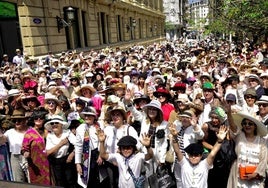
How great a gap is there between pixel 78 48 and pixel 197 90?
43.5ft

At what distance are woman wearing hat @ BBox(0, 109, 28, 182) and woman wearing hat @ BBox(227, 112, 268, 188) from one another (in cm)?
301

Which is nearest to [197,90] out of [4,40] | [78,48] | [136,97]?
[136,97]

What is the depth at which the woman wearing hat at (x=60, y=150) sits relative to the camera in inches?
181

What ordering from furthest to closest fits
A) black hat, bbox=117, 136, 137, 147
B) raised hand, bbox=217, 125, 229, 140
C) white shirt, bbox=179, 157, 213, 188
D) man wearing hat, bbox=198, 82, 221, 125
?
man wearing hat, bbox=198, 82, 221, 125 → black hat, bbox=117, 136, 137, 147 → white shirt, bbox=179, 157, 213, 188 → raised hand, bbox=217, 125, 229, 140

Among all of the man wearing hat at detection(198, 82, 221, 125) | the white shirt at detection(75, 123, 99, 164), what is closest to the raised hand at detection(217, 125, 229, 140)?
the man wearing hat at detection(198, 82, 221, 125)

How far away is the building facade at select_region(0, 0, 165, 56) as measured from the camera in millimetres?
13617

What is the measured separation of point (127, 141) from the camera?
4160mm

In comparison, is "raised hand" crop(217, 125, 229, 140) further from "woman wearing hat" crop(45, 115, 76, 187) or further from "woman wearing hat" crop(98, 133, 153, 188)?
"woman wearing hat" crop(45, 115, 76, 187)

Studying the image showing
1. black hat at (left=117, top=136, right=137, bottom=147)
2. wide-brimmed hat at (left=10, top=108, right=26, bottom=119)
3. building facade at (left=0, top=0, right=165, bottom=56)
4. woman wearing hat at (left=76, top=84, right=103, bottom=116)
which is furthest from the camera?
building facade at (left=0, top=0, right=165, bottom=56)

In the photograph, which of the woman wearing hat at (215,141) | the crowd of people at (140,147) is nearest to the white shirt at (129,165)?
the crowd of people at (140,147)

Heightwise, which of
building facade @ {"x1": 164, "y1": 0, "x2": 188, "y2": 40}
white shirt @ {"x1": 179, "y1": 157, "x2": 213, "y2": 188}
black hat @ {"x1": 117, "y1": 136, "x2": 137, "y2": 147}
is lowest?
white shirt @ {"x1": 179, "y1": 157, "x2": 213, "y2": 188}

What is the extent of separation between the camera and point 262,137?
13.1ft

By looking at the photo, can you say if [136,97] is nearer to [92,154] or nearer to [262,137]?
[92,154]

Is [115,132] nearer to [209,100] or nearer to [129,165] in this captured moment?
[129,165]
